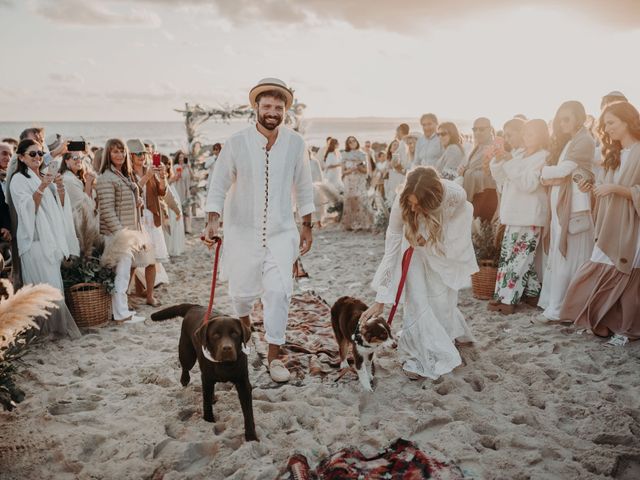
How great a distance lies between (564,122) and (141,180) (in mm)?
5058

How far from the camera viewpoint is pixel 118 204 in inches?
221

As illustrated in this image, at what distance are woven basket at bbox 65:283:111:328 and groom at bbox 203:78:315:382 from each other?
2.08m

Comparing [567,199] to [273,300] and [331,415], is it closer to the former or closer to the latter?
[273,300]

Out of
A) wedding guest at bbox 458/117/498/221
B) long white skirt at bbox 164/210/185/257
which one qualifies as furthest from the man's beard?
long white skirt at bbox 164/210/185/257

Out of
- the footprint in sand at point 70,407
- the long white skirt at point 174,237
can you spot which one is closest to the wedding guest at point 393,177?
the long white skirt at point 174,237

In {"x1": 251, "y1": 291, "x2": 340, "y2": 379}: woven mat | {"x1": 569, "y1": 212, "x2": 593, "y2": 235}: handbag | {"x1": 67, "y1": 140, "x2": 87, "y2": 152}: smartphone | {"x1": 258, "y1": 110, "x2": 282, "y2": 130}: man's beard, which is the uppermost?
{"x1": 258, "y1": 110, "x2": 282, "y2": 130}: man's beard

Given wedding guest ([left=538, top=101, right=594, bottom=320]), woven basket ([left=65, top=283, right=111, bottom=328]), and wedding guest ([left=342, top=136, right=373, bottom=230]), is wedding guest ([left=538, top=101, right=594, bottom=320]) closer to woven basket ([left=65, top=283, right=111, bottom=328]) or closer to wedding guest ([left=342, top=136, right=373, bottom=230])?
woven basket ([left=65, top=283, right=111, bottom=328])

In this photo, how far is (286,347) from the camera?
185 inches

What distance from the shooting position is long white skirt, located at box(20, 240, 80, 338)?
476 centimetres

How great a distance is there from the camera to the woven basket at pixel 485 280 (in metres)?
5.96

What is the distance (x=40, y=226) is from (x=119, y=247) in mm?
822

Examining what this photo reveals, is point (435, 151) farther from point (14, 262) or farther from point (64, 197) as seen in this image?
point (14, 262)

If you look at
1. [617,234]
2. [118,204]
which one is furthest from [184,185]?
[617,234]

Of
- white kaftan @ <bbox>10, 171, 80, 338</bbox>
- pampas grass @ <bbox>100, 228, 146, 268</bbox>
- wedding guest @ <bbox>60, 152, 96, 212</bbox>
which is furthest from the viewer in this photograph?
wedding guest @ <bbox>60, 152, 96, 212</bbox>
